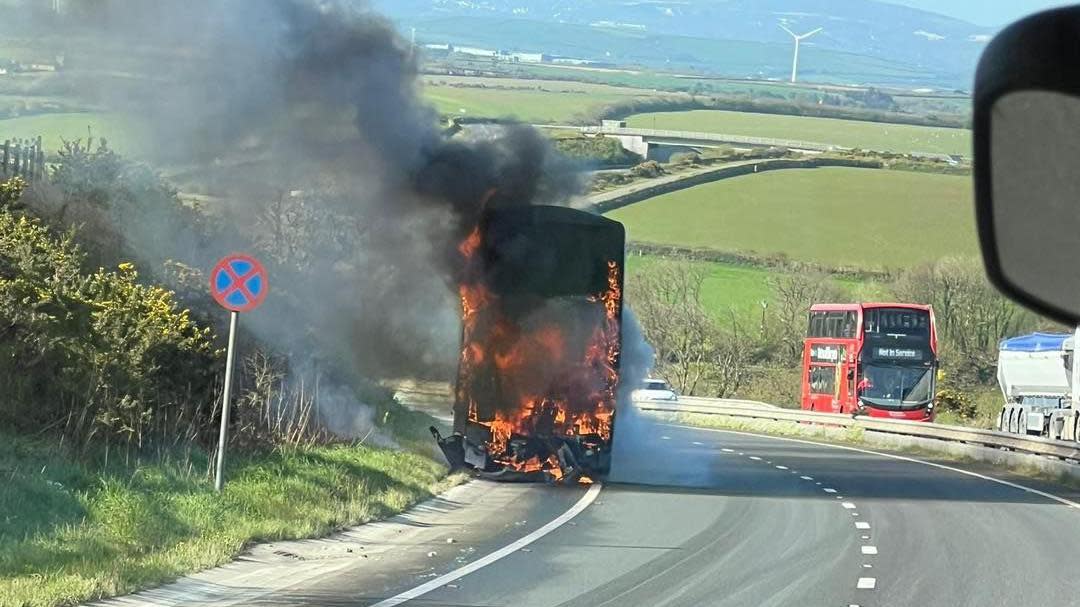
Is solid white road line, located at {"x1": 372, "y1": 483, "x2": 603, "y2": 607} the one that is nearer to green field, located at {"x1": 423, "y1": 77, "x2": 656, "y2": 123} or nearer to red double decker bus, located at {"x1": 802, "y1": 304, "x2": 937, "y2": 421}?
red double decker bus, located at {"x1": 802, "y1": 304, "x2": 937, "y2": 421}

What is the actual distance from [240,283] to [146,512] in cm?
353

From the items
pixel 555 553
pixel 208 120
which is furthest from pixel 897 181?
pixel 555 553

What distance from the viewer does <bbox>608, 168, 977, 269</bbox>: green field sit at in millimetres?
77438

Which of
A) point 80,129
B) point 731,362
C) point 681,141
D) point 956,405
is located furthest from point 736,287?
point 80,129

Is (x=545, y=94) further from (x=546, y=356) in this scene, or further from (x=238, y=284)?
(x=238, y=284)

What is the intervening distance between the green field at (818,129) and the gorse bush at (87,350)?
275 feet

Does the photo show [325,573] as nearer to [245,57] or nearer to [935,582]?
[935,582]

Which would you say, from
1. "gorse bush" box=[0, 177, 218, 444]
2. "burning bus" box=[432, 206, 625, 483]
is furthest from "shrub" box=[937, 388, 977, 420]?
"gorse bush" box=[0, 177, 218, 444]

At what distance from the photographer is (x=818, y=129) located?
11781 cm

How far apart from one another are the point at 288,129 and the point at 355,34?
7.92ft

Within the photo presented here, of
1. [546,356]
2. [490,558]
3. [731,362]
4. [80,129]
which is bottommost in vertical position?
[731,362]

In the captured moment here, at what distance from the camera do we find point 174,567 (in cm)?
1330

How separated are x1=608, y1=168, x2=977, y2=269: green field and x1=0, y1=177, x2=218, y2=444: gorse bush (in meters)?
56.7

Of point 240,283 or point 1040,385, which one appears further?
point 1040,385
